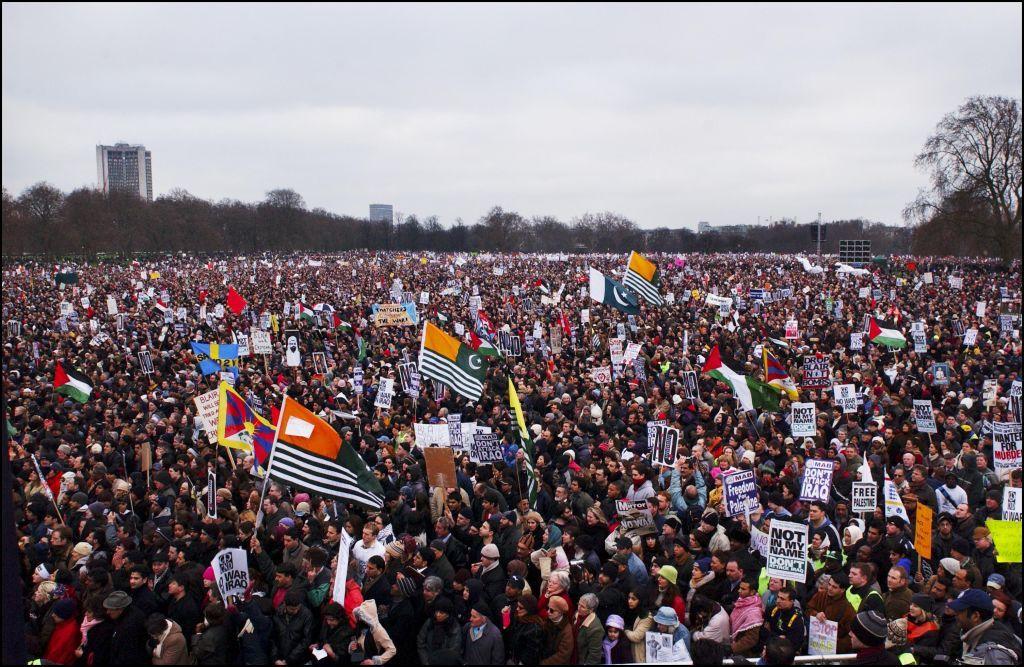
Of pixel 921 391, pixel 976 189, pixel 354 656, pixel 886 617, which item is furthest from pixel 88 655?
pixel 976 189

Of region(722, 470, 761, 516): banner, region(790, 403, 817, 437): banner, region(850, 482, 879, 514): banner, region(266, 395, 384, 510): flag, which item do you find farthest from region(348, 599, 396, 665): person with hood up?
region(790, 403, 817, 437): banner

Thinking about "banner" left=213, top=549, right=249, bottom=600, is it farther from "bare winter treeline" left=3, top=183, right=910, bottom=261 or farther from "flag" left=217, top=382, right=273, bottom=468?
"bare winter treeline" left=3, top=183, right=910, bottom=261

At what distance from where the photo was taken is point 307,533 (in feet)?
27.7

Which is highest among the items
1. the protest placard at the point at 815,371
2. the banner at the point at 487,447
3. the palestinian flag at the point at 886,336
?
the palestinian flag at the point at 886,336

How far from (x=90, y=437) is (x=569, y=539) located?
9.06 metres

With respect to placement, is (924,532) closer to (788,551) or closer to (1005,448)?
(788,551)

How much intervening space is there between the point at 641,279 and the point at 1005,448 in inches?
466

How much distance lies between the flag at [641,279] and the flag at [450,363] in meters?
9.22

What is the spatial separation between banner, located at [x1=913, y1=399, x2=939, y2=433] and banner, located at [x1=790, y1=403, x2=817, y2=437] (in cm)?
148

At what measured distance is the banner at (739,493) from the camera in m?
8.08

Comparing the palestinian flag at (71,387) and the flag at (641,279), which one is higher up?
the flag at (641,279)

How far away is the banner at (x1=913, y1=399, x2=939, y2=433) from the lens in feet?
40.6

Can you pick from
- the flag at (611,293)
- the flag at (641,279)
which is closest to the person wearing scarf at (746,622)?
the flag at (641,279)

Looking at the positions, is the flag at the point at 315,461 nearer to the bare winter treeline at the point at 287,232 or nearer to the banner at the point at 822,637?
the banner at the point at 822,637
